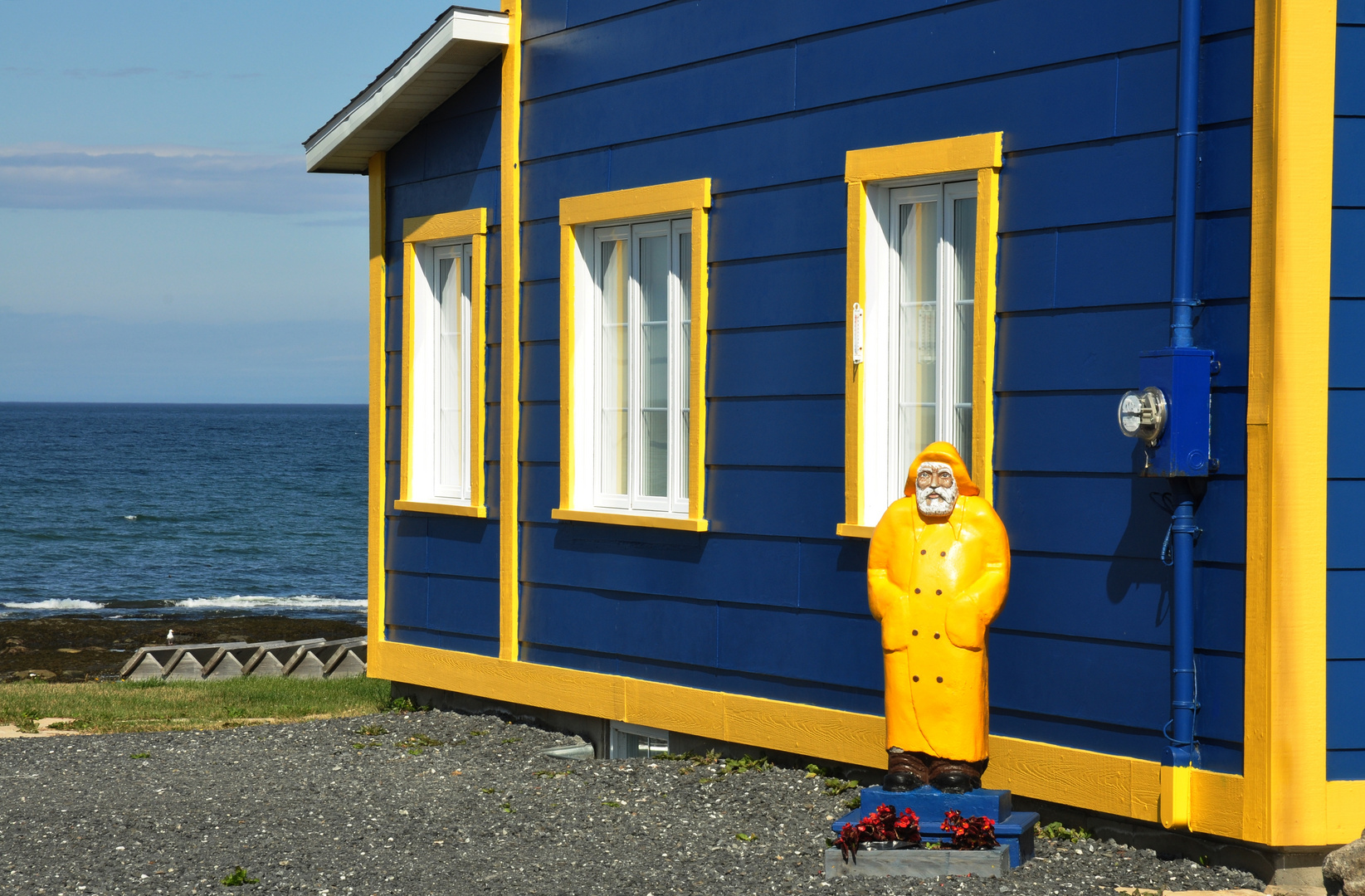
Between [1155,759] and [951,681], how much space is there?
90cm

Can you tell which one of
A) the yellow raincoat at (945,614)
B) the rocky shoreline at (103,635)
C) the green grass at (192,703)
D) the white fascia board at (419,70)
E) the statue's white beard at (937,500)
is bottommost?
the rocky shoreline at (103,635)

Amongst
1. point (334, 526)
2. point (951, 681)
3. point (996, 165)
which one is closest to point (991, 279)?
point (996, 165)

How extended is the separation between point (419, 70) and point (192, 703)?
251 inches

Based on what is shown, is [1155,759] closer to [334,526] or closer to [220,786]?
[220,786]

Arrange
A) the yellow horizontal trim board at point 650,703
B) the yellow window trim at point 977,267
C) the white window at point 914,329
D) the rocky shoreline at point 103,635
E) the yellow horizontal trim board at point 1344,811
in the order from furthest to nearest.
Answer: the rocky shoreline at point 103,635
the yellow horizontal trim board at point 650,703
the white window at point 914,329
the yellow window trim at point 977,267
the yellow horizontal trim board at point 1344,811

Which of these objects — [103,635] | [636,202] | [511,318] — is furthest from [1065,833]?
[103,635]

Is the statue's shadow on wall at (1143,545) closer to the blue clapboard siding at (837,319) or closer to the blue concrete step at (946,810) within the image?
the blue clapboard siding at (837,319)

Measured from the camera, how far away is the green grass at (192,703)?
37.5 ft

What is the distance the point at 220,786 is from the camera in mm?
7863

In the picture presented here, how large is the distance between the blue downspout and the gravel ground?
65 cm

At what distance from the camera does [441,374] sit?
32.4 feet

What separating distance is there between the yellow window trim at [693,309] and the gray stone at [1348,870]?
12.2 feet

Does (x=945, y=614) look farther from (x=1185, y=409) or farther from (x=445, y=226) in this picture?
(x=445, y=226)

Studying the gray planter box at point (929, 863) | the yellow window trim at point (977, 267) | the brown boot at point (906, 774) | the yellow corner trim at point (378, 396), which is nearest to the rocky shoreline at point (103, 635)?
the yellow corner trim at point (378, 396)
